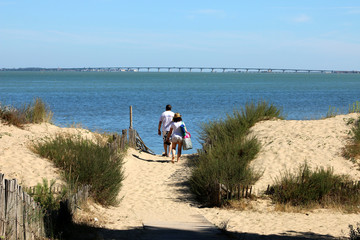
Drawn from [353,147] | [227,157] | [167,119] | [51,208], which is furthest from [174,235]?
[167,119]

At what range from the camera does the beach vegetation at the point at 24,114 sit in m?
16.8

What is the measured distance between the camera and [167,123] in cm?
1711

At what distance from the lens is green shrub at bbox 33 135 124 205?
35.4 feet

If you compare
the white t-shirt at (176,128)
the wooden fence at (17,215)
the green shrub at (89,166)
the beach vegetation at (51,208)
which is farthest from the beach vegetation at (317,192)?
the wooden fence at (17,215)

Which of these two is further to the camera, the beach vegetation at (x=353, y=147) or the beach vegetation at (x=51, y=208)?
the beach vegetation at (x=353, y=147)

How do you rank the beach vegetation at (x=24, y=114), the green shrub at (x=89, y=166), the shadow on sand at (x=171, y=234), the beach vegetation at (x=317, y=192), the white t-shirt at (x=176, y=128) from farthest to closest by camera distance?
the beach vegetation at (x=24, y=114) → the white t-shirt at (x=176, y=128) → the beach vegetation at (x=317, y=192) → the green shrub at (x=89, y=166) → the shadow on sand at (x=171, y=234)

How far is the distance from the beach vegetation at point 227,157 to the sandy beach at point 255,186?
324mm

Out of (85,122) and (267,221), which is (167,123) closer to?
(267,221)

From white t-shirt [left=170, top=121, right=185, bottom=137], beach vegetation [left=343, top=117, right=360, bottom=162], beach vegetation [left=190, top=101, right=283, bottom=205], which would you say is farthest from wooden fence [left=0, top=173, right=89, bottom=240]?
beach vegetation [left=343, top=117, right=360, bottom=162]

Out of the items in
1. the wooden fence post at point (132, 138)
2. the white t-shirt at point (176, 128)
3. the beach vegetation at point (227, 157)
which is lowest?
the wooden fence post at point (132, 138)

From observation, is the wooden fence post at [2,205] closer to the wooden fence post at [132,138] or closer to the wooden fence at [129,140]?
the wooden fence at [129,140]

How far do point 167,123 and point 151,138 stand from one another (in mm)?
11176

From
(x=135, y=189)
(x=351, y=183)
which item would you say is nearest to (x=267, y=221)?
(x=351, y=183)

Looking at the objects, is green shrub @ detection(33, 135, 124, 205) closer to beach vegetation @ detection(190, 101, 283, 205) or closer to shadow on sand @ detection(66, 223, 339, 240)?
shadow on sand @ detection(66, 223, 339, 240)
